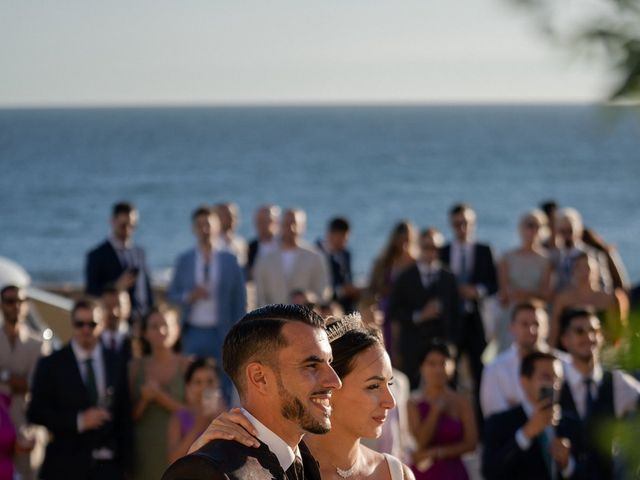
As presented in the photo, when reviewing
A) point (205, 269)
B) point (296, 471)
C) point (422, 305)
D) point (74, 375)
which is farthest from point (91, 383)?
point (296, 471)

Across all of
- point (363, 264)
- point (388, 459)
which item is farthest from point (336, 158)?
point (388, 459)

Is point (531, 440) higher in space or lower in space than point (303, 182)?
lower

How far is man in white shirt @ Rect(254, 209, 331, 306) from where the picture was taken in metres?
11.6

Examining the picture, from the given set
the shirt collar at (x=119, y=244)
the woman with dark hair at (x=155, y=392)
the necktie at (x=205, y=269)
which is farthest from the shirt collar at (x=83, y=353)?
the shirt collar at (x=119, y=244)

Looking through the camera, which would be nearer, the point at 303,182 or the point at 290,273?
the point at 290,273

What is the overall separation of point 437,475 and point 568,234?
12.9ft

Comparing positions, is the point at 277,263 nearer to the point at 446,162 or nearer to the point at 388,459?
the point at 388,459

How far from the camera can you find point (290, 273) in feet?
38.4

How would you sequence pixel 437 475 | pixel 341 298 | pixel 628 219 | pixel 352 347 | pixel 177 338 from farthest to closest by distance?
pixel 628 219 → pixel 341 298 → pixel 177 338 → pixel 437 475 → pixel 352 347

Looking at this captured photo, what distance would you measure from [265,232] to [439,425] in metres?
4.31

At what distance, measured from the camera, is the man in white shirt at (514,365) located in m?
8.32

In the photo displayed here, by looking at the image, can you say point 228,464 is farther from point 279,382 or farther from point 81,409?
point 81,409

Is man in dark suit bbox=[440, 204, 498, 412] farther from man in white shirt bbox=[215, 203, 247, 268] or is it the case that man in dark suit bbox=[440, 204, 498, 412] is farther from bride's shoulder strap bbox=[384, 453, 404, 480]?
bride's shoulder strap bbox=[384, 453, 404, 480]

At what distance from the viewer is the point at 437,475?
332 inches
